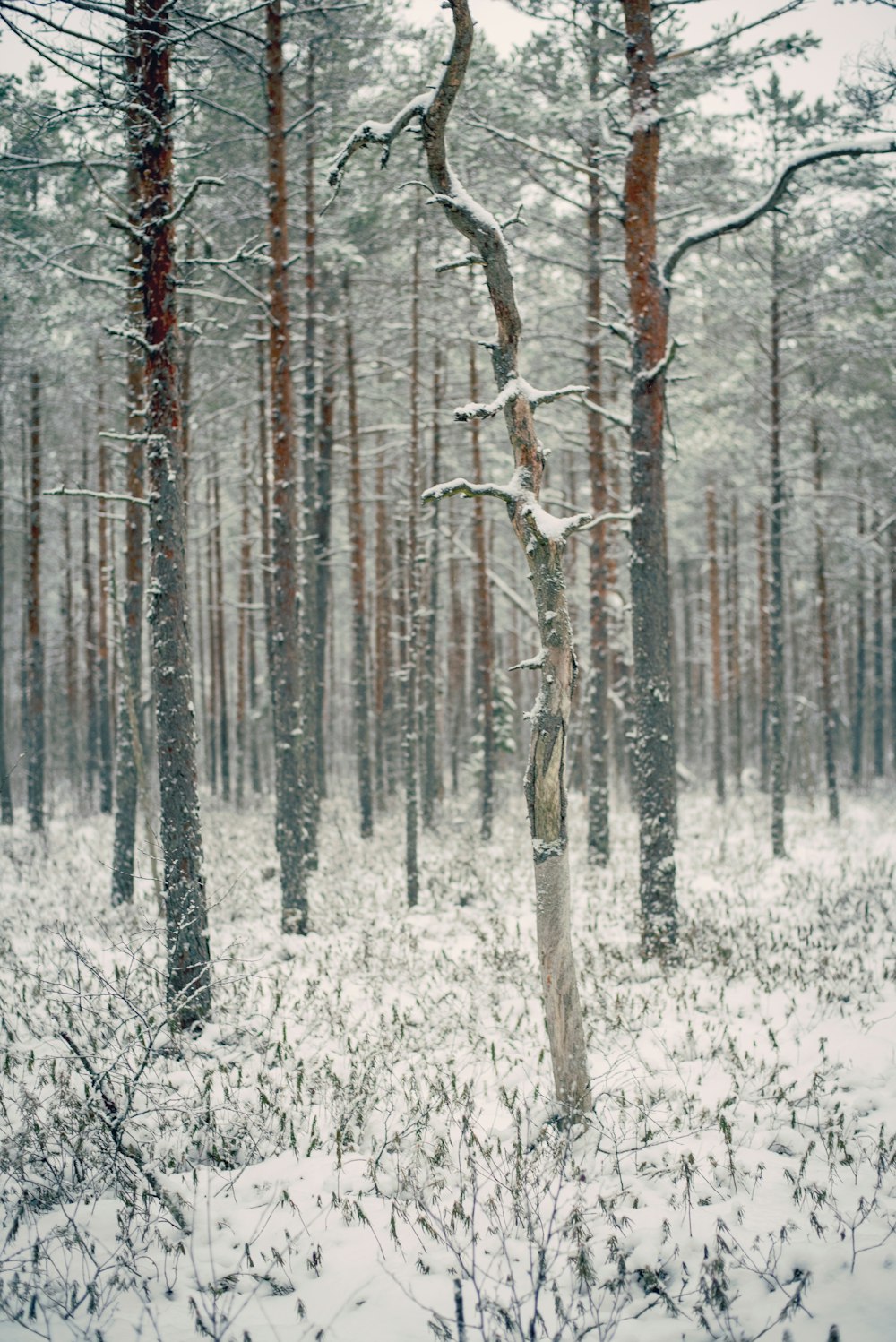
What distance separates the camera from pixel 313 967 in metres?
7.84

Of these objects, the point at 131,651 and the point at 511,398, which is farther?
the point at 131,651

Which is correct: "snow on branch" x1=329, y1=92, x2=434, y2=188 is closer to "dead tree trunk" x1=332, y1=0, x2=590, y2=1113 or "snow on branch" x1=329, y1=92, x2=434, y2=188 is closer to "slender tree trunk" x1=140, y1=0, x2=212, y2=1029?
"dead tree trunk" x1=332, y1=0, x2=590, y2=1113

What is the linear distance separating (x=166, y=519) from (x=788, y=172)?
619cm

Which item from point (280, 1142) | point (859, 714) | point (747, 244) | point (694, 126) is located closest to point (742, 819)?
Answer: point (859, 714)

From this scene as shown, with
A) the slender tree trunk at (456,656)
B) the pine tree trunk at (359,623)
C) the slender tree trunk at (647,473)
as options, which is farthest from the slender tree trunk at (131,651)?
the slender tree trunk at (456,656)

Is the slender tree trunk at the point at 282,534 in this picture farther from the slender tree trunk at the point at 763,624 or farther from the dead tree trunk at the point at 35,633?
the slender tree trunk at the point at 763,624

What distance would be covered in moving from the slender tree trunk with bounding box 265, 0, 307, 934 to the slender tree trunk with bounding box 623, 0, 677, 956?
13.7 ft

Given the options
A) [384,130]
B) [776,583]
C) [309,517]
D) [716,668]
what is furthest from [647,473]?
[716,668]

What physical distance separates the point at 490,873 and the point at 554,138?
10561 mm

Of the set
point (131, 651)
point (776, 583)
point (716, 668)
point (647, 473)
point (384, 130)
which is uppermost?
point (384, 130)

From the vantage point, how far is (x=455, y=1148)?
15.0ft

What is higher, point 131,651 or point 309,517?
point 309,517

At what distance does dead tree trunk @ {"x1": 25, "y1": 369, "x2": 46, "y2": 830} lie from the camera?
15898 mm

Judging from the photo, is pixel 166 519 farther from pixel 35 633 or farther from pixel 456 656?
pixel 456 656
